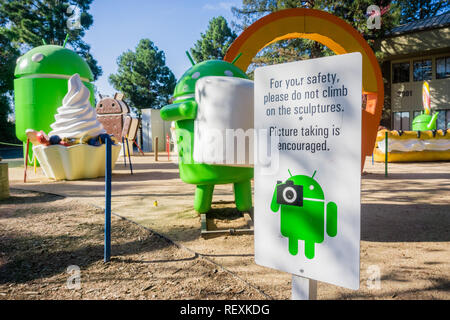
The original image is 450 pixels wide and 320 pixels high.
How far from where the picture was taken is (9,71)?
930 inches

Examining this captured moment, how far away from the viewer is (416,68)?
19.9 metres

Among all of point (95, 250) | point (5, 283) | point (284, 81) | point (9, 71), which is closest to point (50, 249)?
point (95, 250)

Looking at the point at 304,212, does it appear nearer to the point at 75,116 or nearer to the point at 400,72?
the point at 75,116

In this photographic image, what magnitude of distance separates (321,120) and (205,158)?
1.60m

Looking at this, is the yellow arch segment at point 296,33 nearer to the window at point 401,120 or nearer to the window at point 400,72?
the window at point 401,120

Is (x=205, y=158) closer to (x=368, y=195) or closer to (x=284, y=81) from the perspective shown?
(x=284, y=81)

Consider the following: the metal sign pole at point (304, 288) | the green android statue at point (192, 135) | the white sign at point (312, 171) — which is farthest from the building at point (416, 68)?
the metal sign pole at point (304, 288)

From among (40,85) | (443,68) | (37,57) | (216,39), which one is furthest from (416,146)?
(216,39)

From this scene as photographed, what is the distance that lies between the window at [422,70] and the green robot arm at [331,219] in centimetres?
2260

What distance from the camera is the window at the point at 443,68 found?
18859mm

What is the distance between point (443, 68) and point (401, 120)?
3.81 m
